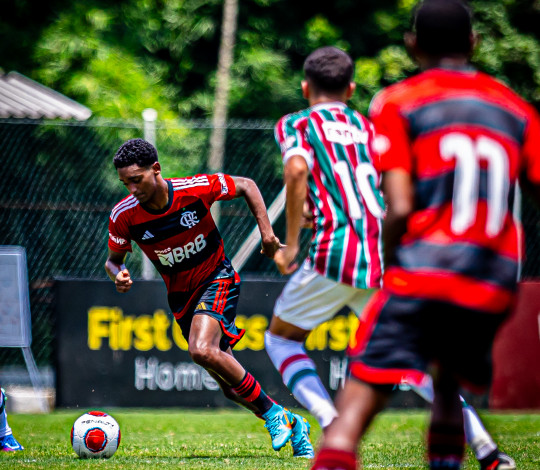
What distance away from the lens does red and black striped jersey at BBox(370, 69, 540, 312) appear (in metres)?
2.93

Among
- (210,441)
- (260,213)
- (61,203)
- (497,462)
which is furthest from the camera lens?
(61,203)

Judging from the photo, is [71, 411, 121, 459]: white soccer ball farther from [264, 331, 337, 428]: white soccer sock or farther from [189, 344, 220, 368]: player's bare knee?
[264, 331, 337, 428]: white soccer sock

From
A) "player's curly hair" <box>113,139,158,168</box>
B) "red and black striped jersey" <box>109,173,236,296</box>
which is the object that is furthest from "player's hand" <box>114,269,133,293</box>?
"player's curly hair" <box>113,139,158,168</box>

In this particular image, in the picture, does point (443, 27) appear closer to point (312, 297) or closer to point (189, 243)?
point (312, 297)

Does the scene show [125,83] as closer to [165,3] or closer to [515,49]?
[165,3]

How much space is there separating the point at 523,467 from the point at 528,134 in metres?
2.73

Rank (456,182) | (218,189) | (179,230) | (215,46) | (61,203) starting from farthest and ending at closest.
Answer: (215,46) → (61,203) → (218,189) → (179,230) → (456,182)

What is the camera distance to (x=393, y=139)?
2992 mm

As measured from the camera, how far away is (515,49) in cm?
1920

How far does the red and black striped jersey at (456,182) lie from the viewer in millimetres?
2932

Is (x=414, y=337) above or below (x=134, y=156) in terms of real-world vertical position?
below

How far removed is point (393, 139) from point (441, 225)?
318 mm

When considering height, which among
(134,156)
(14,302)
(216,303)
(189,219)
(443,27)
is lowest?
(14,302)

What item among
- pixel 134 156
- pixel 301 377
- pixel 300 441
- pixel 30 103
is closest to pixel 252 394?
pixel 300 441
